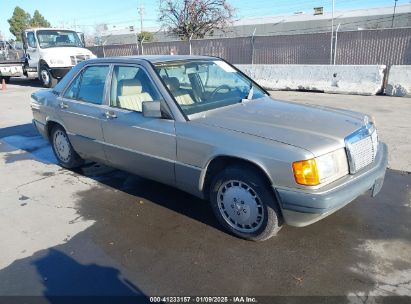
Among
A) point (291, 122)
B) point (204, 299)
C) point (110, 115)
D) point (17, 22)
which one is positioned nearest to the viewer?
point (204, 299)

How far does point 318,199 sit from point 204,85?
76.5 inches

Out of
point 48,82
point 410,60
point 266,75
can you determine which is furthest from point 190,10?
point 410,60

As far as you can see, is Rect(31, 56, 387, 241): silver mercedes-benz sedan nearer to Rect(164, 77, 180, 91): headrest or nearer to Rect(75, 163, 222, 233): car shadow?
Rect(164, 77, 180, 91): headrest

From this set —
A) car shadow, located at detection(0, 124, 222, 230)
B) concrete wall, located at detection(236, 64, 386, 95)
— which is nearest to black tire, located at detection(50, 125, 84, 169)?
car shadow, located at detection(0, 124, 222, 230)

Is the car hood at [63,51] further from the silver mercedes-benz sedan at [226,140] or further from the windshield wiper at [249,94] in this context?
the windshield wiper at [249,94]

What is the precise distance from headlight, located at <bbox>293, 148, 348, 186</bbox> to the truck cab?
15.3 metres

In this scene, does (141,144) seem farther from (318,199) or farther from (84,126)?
(318,199)

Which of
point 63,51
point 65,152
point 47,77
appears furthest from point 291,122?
point 47,77

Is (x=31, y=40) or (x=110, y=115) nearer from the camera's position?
(x=110, y=115)

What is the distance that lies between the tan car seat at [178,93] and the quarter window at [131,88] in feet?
0.55

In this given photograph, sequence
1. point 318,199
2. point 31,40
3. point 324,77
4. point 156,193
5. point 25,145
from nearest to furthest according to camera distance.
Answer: point 318,199 < point 156,193 < point 25,145 < point 324,77 < point 31,40

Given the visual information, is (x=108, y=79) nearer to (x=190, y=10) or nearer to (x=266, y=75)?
(x=266, y=75)

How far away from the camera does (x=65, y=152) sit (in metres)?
5.57

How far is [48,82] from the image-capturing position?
16.8 m
